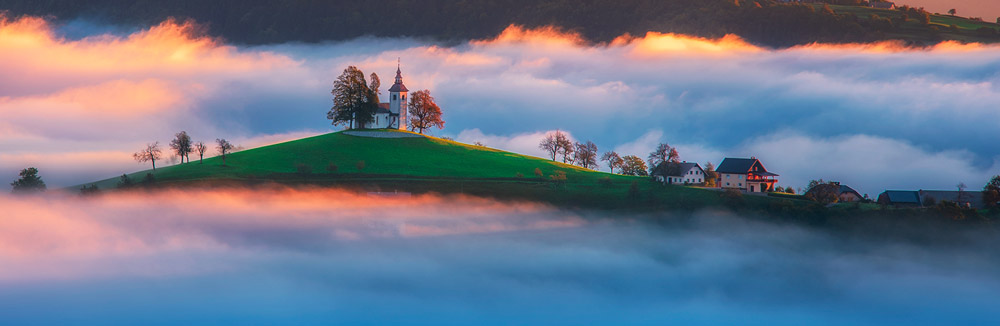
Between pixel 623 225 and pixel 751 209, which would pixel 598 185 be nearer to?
pixel 623 225

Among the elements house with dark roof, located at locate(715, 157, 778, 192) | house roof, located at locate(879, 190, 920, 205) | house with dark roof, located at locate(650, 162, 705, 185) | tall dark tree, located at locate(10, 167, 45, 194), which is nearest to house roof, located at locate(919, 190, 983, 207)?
house roof, located at locate(879, 190, 920, 205)

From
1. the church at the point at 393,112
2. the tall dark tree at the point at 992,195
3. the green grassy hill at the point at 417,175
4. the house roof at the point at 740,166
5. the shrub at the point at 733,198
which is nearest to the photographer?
the tall dark tree at the point at 992,195

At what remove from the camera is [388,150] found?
15938 centimetres

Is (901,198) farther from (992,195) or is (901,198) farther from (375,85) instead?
(375,85)

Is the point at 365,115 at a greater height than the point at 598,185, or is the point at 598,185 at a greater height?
the point at 365,115

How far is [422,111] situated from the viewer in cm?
17000

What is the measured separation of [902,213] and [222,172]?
284ft

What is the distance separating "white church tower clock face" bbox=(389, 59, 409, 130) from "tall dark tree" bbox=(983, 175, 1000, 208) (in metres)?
81.6

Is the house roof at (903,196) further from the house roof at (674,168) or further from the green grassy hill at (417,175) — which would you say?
the house roof at (674,168)

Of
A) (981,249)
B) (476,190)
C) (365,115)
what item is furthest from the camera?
(365,115)

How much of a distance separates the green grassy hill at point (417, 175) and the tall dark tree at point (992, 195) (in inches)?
1005

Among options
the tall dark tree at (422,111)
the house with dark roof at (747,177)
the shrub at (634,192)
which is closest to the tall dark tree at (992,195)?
the house with dark roof at (747,177)

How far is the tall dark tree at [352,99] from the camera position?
163750mm

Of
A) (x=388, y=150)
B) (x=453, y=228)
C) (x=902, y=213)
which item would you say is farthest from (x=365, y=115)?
(x=902, y=213)
